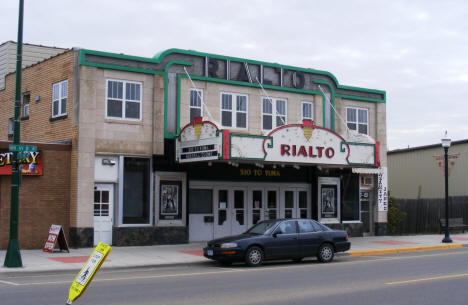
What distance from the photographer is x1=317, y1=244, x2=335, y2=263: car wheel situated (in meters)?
18.3

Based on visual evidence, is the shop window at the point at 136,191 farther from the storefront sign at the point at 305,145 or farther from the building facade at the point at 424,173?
the building facade at the point at 424,173

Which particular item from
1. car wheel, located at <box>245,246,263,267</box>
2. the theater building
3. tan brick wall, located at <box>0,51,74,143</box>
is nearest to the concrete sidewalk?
the theater building

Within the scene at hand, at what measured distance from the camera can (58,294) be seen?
38.2 ft

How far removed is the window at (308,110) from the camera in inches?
1062

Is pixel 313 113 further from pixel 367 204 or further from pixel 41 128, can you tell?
pixel 41 128

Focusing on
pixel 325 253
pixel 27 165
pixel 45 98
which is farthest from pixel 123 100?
pixel 325 253

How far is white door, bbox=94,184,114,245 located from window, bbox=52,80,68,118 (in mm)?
3172

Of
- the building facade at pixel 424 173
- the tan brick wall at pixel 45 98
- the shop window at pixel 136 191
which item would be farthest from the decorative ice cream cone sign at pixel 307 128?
the building facade at pixel 424 173

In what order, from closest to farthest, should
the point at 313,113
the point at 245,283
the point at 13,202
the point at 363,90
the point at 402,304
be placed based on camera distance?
the point at 402,304
the point at 245,283
the point at 13,202
the point at 313,113
the point at 363,90

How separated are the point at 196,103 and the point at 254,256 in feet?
28.9

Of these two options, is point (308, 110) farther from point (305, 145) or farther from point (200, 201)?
point (200, 201)

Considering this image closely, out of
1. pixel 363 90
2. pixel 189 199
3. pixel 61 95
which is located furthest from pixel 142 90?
pixel 363 90

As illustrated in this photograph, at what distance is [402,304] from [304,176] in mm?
16863

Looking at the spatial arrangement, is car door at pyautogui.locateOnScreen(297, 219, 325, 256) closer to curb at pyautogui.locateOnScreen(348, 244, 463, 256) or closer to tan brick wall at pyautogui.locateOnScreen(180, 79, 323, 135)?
curb at pyautogui.locateOnScreen(348, 244, 463, 256)
